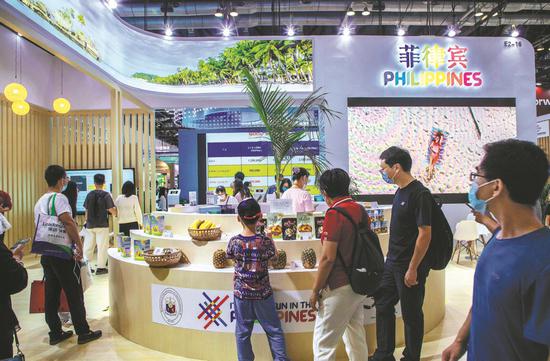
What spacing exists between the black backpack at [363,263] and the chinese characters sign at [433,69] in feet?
18.8

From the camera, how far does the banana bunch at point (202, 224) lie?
10.7 feet

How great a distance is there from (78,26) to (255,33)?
6921 millimetres

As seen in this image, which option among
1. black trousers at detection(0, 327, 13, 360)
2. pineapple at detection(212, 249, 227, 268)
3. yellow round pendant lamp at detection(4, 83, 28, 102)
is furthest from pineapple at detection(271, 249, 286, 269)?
yellow round pendant lamp at detection(4, 83, 28, 102)

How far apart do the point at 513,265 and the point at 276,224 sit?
232 cm

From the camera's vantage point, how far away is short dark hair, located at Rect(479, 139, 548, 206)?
3.31 feet

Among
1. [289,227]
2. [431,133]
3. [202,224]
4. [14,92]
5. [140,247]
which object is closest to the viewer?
[289,227]

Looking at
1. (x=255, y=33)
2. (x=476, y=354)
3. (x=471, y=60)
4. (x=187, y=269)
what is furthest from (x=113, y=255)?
(x=255, y=33)

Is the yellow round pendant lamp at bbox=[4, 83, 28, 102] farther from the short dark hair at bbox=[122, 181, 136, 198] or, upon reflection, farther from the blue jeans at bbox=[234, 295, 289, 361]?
the blue jeans at bbox=[234, 295, 289, 361]

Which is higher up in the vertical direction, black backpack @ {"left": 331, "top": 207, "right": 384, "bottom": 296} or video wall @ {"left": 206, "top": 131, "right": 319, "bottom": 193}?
video wall @ {"left": 206, "top": 131, "right": 319, "bottom": 193}

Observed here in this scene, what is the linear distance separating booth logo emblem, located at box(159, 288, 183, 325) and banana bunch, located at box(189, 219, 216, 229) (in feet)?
1.80

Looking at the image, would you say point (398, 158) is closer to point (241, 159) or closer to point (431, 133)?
point (431, 133)

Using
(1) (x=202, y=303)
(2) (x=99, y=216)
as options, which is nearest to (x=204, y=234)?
(1) (x=202, y=303)

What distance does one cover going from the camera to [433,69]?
737 centimetres

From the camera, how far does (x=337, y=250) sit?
2230mm
